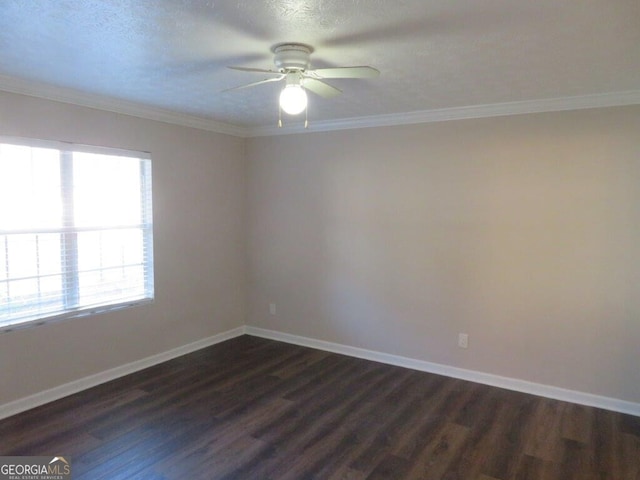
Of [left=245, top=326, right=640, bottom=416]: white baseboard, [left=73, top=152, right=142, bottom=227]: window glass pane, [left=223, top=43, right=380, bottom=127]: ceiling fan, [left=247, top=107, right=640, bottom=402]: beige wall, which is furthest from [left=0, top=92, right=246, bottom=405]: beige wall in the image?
[left=223, top=43, right=380, bottom=127]: ceiling fan

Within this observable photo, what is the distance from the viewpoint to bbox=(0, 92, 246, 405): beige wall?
3229 millimetres

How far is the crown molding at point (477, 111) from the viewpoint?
322cm

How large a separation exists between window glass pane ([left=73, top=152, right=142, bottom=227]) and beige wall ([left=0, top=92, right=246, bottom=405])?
0.15 m

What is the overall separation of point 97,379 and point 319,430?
202cm

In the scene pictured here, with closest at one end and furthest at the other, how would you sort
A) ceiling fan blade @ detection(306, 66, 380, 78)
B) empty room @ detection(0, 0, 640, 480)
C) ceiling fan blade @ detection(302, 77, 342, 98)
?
ceiling fan blade @ detection(306, 66, 380, 78), empty room @ detection(0, 0, 640, 480), ceiling fan blade @ detection(302, 77, 342, 98)

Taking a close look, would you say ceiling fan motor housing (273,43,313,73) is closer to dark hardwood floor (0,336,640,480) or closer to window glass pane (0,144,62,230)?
window glass pane (0,144,62,230)

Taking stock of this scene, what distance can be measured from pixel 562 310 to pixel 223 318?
11.3 ft

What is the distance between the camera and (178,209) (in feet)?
14.3

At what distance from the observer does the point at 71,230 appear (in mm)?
3475

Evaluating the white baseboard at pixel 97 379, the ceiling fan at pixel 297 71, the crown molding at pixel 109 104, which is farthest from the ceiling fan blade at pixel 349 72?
the white baseboard at pixel 97 379

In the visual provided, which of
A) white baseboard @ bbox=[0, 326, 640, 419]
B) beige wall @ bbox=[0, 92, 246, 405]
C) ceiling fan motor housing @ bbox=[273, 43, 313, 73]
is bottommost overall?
white baseboard @ bbox=[0, 326, 640, 419]

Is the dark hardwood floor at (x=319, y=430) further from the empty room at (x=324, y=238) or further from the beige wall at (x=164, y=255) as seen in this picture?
the beige wall at (x=164, y=255)

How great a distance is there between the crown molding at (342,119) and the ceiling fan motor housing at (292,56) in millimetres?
1869

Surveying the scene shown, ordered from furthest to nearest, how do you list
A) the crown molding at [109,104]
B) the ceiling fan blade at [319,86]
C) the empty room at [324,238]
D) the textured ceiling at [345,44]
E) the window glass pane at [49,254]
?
1. the window glass pane at [49,254]
2. the crown molding at [109,104]
3. the ceiling fan blade at [319,86]
4. the empty room at [324,238]
5. the textured ceiling at [345,44]
